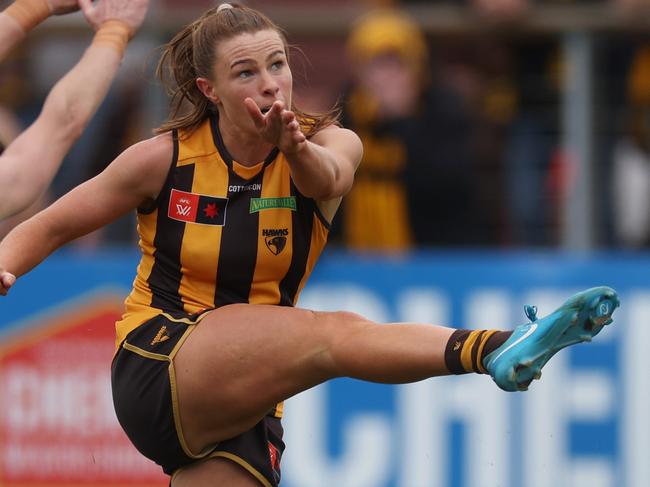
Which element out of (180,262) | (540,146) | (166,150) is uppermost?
(540,146)

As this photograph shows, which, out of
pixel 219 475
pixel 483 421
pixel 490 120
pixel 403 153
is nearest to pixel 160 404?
pixel 219 475

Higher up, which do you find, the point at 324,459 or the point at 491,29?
the point at 491,29

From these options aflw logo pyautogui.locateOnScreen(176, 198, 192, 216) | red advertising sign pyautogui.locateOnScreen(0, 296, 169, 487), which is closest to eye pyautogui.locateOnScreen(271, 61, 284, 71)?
aflw logo pyautogui.locateOnScreen(176, 198, 192, 216)

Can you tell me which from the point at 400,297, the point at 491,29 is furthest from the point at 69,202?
the point at 491,29

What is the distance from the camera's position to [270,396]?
4.85 meters

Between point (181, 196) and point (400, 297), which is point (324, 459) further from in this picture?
point (181, 196)

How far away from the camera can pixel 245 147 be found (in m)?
5.02

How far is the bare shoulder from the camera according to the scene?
4.96m

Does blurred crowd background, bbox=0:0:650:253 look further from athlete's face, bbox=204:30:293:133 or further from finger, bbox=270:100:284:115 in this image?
finger, bbox=270:100:284:115

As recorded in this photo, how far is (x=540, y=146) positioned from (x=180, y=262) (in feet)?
14.5

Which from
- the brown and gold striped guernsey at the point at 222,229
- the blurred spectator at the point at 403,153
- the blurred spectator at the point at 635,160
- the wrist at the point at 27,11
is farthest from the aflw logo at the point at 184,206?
the blurred spectator at the point at 635,160

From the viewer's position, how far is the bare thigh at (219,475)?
5.07 m

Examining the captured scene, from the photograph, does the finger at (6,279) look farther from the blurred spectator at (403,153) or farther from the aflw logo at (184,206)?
the blurred spectator at (403,153)

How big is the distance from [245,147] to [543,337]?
128 centimetres
